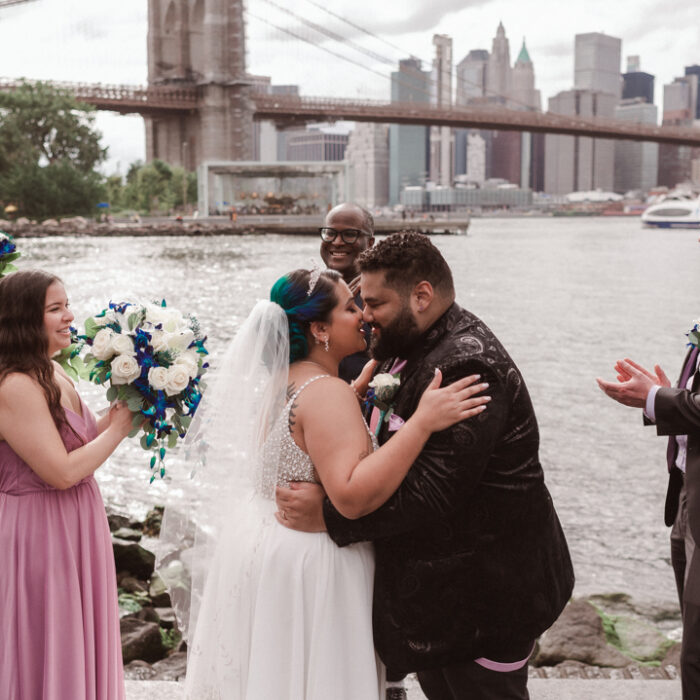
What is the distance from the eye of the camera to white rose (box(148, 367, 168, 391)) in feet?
7.20

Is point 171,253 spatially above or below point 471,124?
below

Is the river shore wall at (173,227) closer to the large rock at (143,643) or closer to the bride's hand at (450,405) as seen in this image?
Result: the large rock at (143,643)

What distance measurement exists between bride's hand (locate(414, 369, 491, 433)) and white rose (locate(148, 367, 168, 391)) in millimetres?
717

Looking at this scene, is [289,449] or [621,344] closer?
[289,449]

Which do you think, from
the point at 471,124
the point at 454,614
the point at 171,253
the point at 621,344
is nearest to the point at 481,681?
the point at 454,614

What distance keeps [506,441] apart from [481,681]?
522 mm

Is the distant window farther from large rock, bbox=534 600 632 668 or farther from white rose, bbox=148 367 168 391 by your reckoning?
white rose, bbox=148 367 168 391

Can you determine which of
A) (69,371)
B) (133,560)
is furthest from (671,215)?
(69,371)

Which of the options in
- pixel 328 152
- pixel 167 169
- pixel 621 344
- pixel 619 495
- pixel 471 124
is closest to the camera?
pixel 619 495

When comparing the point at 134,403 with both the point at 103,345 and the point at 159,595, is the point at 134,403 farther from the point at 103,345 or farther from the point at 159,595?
the point at 159,595

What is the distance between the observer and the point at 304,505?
195cm

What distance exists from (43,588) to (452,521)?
1072mm

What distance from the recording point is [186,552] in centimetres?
227

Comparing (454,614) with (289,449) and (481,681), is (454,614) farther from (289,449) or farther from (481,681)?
(289,449)
